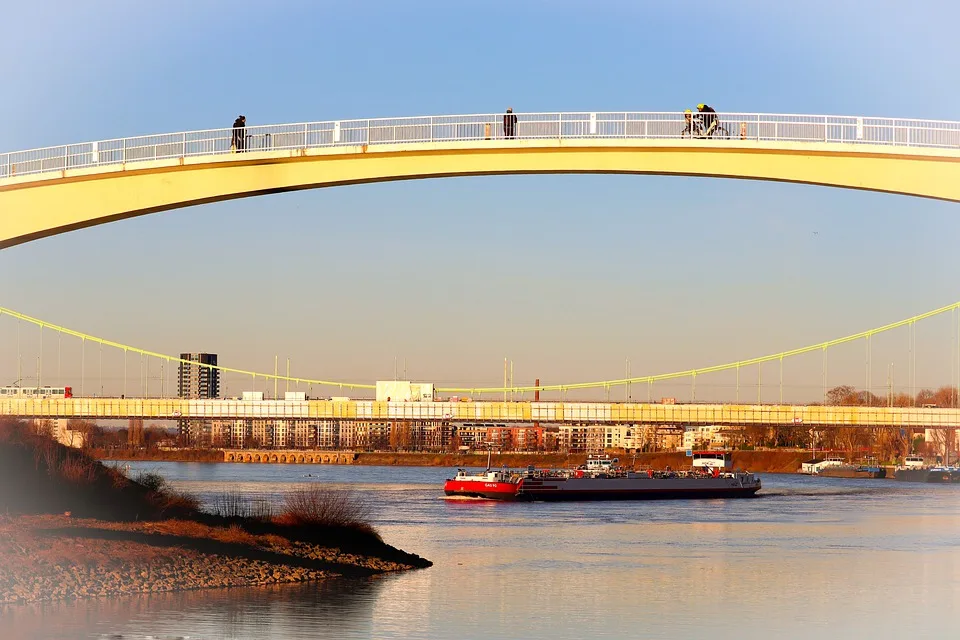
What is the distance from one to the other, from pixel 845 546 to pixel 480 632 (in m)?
24.5

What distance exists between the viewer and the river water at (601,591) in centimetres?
2877

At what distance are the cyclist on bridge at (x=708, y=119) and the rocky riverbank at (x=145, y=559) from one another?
1488 cm

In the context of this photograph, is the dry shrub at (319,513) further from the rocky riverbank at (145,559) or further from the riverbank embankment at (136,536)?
the rocky riverbank at (145,559)

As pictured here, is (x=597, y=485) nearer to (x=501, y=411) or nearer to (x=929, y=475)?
(x=501, y=411)

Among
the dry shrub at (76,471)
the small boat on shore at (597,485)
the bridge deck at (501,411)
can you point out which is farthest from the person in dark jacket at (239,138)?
the bridge deck at (501,411)

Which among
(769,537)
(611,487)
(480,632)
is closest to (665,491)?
(611,487)

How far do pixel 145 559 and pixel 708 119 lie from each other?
644 inches

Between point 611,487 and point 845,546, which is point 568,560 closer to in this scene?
point 845,546

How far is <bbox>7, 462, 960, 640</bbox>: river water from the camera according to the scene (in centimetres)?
2877

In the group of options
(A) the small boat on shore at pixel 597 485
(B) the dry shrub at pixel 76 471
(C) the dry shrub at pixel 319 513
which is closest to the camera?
(B) the dry shrub at pixel 76 471

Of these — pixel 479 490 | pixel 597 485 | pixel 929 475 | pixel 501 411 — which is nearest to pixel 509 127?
pixel 479 490

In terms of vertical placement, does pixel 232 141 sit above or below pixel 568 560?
above

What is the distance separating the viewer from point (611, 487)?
84562mm

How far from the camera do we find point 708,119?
2805 centimetres
